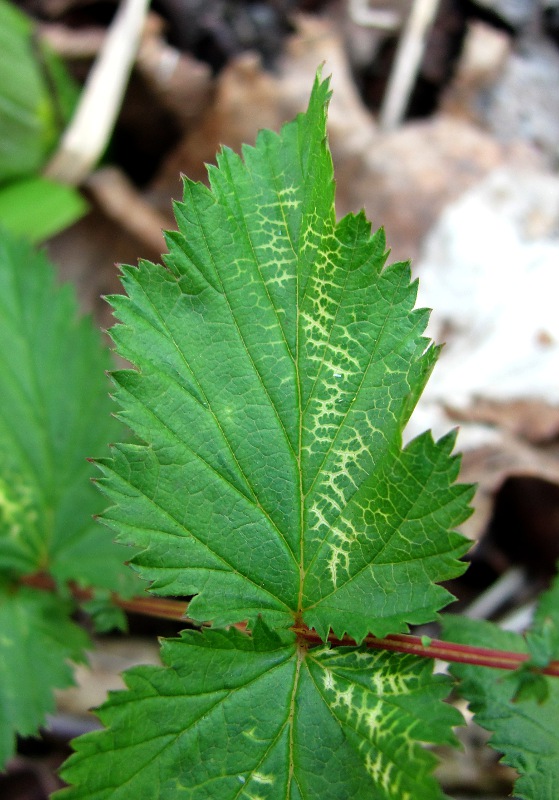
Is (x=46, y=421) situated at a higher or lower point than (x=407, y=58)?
lower

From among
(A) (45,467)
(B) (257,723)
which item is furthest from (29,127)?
(B) (257,723)

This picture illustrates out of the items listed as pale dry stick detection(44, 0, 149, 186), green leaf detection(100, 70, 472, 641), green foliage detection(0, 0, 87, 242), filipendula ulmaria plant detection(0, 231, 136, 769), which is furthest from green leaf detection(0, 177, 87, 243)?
green leaf detection(100, 70, 472, 641)

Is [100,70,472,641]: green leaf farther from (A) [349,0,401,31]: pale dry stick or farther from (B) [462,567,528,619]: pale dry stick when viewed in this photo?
(A) [349,0,401,31]: pale dry stick

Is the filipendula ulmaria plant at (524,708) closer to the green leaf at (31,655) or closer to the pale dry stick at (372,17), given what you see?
the green leaf at (31,655)

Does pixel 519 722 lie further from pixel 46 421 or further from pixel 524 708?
pixel 46 421

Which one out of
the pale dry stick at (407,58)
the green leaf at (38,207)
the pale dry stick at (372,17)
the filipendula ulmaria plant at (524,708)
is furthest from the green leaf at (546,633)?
the pale dry stick at (372,17)

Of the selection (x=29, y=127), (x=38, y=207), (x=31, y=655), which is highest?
(x=29, y=127)
